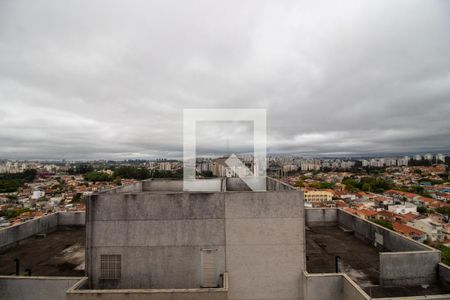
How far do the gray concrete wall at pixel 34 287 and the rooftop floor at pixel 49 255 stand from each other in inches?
46.8

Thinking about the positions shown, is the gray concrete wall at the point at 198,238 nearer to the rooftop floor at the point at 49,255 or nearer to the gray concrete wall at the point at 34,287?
the gray concrete wall at the point at 34,287

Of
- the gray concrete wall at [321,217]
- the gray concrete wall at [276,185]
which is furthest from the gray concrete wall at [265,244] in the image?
the gray concrete wall at [321,217]

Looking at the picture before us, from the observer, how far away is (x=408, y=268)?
8.07 metres

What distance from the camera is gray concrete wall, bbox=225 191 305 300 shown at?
743cm

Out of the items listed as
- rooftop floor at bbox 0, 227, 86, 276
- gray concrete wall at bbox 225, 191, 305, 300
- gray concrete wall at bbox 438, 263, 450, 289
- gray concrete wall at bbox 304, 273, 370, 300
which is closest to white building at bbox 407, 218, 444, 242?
gray concrete wall at bbox 438, 263, 450, 289

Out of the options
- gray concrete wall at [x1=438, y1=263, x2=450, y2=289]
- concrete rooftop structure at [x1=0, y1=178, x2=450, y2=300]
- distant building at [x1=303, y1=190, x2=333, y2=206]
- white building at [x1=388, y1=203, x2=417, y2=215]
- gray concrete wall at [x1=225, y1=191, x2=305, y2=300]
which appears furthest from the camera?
distant building at [x1=303, y1=190, x2=333, y2=206]

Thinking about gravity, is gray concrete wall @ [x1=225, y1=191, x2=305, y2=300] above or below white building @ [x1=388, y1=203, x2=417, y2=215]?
above

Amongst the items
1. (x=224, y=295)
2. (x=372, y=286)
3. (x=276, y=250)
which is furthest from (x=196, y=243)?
(x=372, y=286)

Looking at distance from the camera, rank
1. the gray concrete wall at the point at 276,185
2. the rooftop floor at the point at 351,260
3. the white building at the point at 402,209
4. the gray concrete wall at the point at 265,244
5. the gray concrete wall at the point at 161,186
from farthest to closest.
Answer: the white building at the point at 402,209 < the gray concrete wall at the point at 161,186 < the gray concrete wall at the point at 276,185 < the rooftop floor at the point at 351,260 < the gray concrete wall at the point at 265,244

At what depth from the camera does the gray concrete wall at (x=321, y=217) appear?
14.0 m

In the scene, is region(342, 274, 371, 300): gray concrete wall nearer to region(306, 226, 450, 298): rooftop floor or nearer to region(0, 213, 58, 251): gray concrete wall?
region(306, 226, 450, 298): rooftop floor

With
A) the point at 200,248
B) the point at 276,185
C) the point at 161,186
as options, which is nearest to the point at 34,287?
the point at 200,248

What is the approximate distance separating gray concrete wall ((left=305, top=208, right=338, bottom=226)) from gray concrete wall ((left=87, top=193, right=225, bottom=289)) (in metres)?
8.58

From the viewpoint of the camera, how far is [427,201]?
69.0 m
